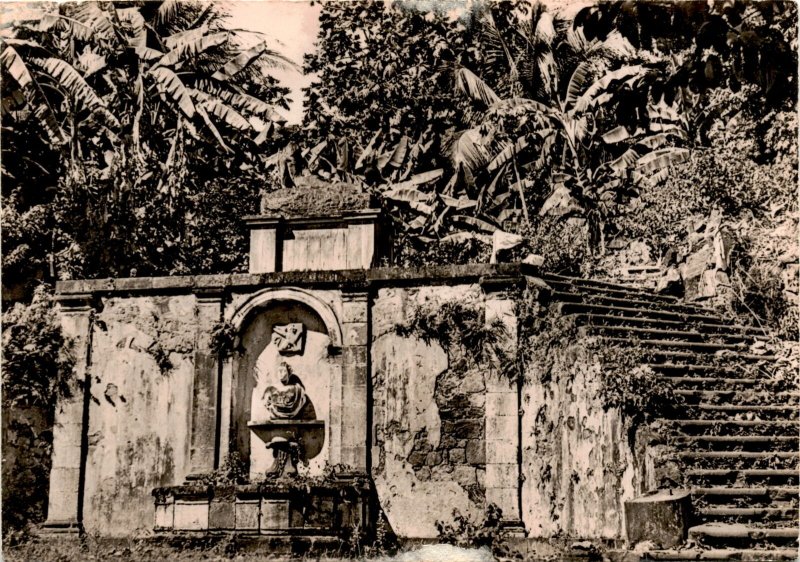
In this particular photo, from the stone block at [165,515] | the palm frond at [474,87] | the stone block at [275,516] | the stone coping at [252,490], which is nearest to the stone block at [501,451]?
the stone coping at [252,490]

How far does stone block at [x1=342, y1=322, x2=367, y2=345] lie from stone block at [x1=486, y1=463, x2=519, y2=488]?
2423mm

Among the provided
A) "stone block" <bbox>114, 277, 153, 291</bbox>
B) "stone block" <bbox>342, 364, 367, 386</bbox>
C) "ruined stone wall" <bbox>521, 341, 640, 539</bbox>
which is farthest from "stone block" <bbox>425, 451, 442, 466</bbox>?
"stone block" <bbox>114, 277, 153, 291</bbox>

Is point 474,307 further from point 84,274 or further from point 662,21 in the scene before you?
point 84,274

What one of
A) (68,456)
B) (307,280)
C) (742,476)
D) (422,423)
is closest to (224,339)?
(307,280)

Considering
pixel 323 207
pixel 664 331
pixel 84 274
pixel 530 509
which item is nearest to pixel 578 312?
pixel 664 331

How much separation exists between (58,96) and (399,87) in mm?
7549

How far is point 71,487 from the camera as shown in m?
14.7

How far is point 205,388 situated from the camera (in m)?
14.6

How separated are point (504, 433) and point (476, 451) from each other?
1.46ft

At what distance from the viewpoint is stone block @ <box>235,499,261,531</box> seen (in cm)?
1245

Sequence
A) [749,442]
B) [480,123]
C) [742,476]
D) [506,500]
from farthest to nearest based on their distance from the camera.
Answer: [480,123] < [506,500] < [749,442] < [742,476]

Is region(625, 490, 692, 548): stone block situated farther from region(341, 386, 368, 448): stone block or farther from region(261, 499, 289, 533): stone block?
region(341, 386, 368, 448): stone block

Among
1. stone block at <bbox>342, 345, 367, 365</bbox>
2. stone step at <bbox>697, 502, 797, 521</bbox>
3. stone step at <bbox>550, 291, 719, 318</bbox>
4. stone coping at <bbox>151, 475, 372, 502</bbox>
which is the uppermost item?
stone step at <bbox>550, 291, 719, 318</bbox>

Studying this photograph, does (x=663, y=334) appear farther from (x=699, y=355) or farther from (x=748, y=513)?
(x=748, y=513)
